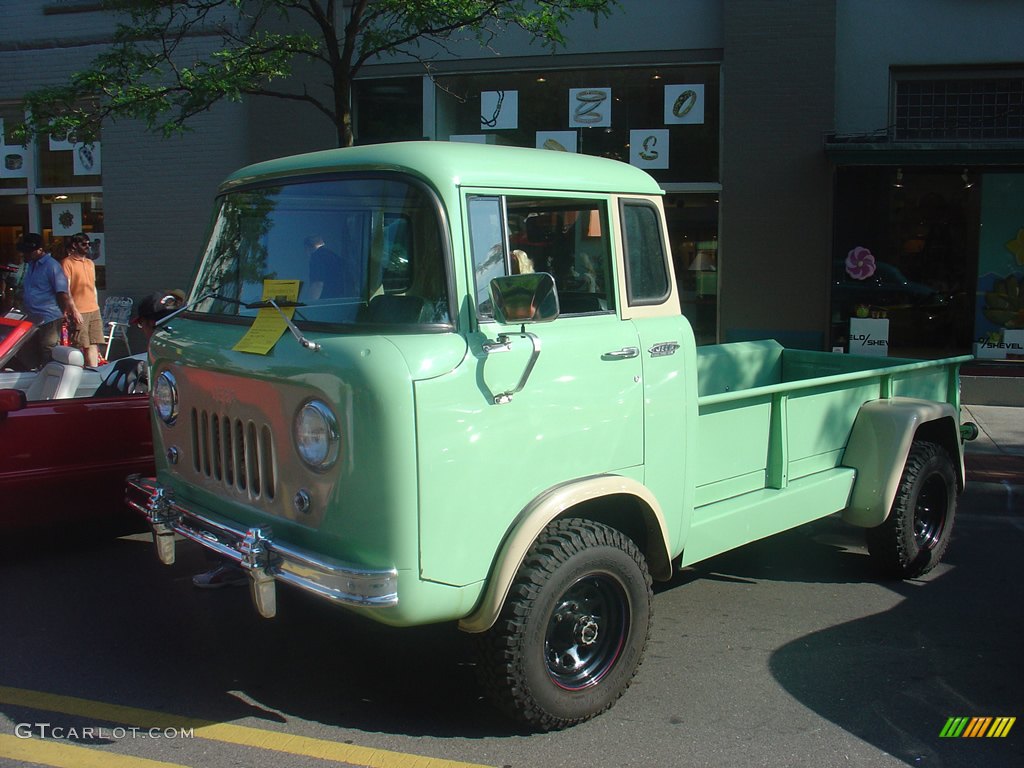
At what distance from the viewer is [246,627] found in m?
4.66

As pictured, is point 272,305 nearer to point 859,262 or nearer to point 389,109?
point 859,262

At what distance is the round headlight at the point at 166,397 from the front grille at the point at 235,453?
0.51 ft

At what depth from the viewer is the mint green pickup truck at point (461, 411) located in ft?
10.2

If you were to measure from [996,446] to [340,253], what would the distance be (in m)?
7.23

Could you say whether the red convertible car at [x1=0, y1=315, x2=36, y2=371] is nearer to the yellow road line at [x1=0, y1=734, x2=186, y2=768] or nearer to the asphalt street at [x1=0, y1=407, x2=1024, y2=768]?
the asphalt street at [x1=0, y1=407, x2=1024, y2=768]

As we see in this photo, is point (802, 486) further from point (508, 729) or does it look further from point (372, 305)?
point (372, 305)

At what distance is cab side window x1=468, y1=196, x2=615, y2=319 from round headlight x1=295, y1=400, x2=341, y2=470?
26.4 inches

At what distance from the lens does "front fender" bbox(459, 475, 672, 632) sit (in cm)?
325

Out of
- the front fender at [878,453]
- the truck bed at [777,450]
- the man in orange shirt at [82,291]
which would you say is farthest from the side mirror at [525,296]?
the man in orange shirt at [82,291]

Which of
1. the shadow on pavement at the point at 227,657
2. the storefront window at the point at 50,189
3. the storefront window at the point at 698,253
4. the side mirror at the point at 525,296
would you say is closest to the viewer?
the side mirror at the point at 525,296

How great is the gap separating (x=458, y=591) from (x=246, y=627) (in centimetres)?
194

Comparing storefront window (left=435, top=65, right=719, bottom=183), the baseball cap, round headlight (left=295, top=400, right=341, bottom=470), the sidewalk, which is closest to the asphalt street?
round headlight (left=295, top=400, right=341, bottom=470)

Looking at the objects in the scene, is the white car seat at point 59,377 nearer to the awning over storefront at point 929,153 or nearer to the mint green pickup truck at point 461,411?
the mint green pickup truck at point 461,411

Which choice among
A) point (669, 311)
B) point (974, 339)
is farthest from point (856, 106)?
point (669, 311)
